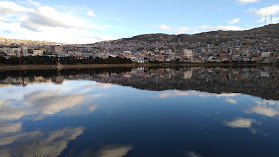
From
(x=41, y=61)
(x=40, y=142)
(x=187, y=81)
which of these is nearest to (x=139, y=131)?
(x=40, y=142)

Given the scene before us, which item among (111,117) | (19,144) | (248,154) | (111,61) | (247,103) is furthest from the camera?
(111,61)

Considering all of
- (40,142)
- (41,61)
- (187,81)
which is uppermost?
(41,61)

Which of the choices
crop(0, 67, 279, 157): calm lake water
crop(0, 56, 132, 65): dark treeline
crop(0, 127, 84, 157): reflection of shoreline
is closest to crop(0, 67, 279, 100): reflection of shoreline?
crop(0, 67, 279, 157): calm lake water

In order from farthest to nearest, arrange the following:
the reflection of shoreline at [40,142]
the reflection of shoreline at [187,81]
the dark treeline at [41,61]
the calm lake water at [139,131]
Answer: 1. the dark treeline at [41,61]
2. the reflection of shoreline at [187,81]
3. the calm lake water at [139,131]
4. the reflection of shoreline at [40,142]

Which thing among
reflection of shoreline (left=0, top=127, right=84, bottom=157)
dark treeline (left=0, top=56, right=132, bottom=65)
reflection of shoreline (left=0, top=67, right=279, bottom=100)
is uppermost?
dark treeline (left=0, top=56, right=132, bottom=65)

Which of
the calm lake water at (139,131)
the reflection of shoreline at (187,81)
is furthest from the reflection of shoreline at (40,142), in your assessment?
the reflection of shoreline at (187,81)

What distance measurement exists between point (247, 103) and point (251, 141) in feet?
25.1

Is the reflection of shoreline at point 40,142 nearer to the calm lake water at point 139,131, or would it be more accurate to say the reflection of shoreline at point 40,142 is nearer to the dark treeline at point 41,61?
the calm lake water at point 139,131

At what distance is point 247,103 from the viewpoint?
46.2ft

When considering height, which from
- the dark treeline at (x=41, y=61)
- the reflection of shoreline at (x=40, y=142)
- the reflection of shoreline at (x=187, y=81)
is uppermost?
the dark treeline at (x=41, y=61)

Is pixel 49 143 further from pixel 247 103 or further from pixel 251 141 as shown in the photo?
pixel 247 103

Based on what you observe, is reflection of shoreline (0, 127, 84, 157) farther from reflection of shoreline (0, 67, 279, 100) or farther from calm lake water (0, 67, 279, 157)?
reflection of shoreline (0, 67, 279, 100)

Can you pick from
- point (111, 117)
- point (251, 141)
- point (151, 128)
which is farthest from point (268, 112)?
point (111, 117)

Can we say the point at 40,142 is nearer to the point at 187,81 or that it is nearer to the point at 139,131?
the point at 139,131
